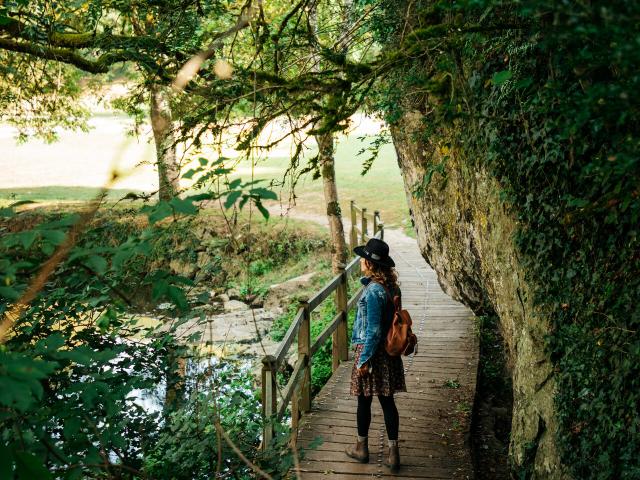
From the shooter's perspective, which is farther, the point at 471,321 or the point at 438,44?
the point at 471,321

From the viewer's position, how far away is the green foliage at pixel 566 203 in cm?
294

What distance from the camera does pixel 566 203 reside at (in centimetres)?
374

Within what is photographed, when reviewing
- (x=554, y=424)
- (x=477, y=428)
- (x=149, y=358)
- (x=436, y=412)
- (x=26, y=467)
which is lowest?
(x=477, y=428)

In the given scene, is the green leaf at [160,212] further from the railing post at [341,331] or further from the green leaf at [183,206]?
the railing post at [341,331]

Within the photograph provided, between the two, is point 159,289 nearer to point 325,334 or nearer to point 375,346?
point 375,346

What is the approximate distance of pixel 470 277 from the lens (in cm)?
681

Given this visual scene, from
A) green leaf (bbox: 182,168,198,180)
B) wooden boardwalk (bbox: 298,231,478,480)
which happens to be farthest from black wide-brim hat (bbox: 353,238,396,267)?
green leaf (bbox: 182,168,198,180)

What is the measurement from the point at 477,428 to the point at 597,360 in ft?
12.7

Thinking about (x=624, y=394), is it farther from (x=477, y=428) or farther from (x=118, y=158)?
(x=477, y=428)

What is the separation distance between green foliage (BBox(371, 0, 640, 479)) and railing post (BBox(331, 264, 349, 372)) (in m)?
3.53

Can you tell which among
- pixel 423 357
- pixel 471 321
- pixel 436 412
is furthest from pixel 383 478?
pixel 471 321

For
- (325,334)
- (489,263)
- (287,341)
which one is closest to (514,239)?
(489,263)

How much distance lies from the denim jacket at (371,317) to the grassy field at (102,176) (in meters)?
12.9

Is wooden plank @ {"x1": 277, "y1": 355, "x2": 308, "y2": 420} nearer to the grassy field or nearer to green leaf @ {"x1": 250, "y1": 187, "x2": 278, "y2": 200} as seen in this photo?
green leaf @ {"x1": 250, "y1": 187, "x2": 278, "y2": 200}
